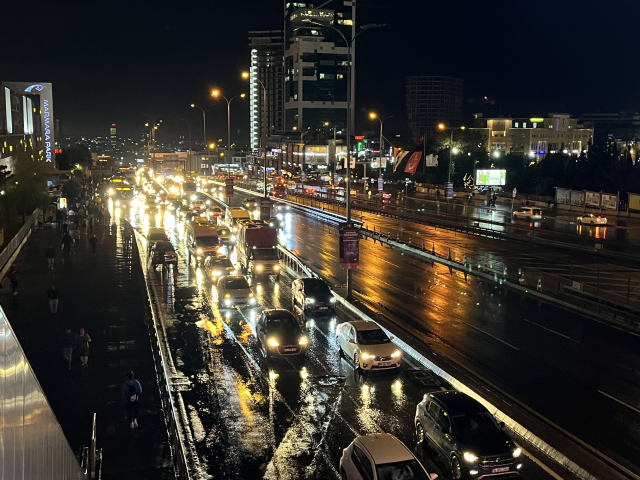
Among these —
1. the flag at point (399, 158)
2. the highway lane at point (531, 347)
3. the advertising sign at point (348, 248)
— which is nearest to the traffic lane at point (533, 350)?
the highway lane at point (531, 347)

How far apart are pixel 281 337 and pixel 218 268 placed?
12779 millimetres

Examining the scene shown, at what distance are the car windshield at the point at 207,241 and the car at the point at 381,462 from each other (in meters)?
26.1

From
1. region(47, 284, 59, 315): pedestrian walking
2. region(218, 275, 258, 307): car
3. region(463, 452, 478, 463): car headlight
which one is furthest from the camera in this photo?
region(218, 275, 258, 307): car

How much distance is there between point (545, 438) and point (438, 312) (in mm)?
11749

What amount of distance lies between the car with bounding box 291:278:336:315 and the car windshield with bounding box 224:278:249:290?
2.41 m

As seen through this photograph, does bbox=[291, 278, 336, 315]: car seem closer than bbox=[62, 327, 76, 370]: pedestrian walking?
No

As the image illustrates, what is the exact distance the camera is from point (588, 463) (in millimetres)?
12031

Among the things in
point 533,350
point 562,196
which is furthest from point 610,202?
point 533,350

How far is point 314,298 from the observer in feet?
80.4

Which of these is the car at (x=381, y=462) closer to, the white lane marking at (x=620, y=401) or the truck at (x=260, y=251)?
the white lane marking at (x=620, y=401)

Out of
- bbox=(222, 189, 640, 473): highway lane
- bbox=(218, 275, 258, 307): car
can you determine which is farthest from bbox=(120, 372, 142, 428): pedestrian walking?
bbox=(218, 275, 258, 307): car

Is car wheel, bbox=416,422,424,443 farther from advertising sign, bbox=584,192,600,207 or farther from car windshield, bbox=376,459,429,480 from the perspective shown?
advertising sign, bbox=584,192,600,207

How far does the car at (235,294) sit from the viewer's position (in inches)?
1021

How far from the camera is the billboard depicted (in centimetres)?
7850
